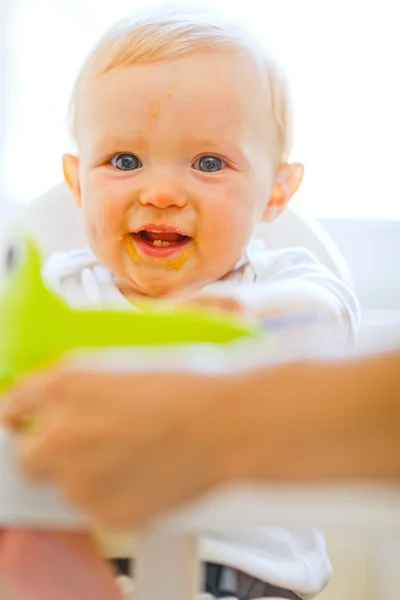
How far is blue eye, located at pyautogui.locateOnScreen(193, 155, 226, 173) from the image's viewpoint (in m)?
0.87

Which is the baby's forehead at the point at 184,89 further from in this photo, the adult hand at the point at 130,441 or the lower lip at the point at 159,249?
the adult hand at the point at 130,441

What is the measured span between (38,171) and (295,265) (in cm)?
57

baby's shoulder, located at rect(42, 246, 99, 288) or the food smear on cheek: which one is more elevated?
baby's shoulder, located at rect(42, 246, 99, 288)

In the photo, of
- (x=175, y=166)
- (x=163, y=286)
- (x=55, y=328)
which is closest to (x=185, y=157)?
(x=175, y=166)

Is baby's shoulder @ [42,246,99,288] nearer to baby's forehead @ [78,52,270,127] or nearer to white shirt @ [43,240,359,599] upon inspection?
white shirt @ [43,240,359,599]

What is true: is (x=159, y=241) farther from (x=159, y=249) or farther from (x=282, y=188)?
(x=282, y=188)

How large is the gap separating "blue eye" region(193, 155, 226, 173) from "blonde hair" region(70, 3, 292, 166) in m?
0.08

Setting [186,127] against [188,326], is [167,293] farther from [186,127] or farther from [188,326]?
[188,326]

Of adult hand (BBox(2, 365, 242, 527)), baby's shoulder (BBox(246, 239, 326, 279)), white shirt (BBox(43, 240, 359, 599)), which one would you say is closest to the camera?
adult hand (BBox(2, 365, 242, 527))

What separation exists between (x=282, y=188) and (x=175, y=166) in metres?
0.16

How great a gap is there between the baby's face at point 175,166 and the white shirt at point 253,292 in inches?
2.0

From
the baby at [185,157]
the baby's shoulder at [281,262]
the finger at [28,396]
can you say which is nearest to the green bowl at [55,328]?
the finger at [28,396]

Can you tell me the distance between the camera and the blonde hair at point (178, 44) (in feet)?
2.79

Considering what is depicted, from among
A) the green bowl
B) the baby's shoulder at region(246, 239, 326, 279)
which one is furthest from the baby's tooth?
the green bowl
